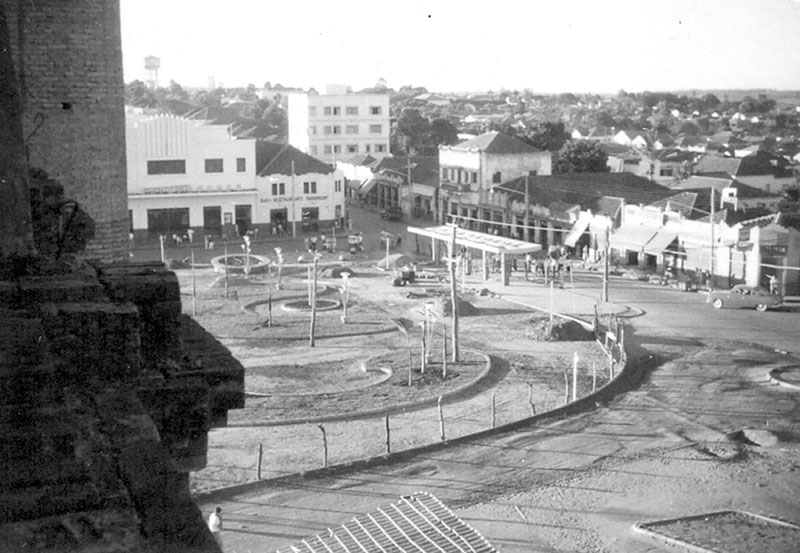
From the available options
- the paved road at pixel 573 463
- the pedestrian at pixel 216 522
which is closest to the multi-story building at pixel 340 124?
the paved road at pixel 573 463

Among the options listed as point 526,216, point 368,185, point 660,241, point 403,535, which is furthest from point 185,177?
point 403,535

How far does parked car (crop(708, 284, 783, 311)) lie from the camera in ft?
102

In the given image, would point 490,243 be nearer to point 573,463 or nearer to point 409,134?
point 573,463

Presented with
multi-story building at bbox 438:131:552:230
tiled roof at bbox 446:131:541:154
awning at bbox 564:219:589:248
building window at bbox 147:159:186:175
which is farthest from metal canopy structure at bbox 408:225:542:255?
tiled roof at bbox 446:131:541:154

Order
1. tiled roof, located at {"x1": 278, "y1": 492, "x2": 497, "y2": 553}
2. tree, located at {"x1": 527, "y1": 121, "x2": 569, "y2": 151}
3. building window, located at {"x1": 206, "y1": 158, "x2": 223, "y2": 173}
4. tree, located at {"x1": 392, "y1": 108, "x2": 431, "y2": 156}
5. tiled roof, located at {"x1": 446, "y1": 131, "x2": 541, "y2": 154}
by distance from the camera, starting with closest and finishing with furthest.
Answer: tiled roof, located at {"x1": 278, "y1": 492, "x2": 497, "y2": 553} < building window, located at {"x1": 206, "y1": 158, "x2": 223, "y2": 173} < tiled roof, located at {"x1": 446, "y1": 131, "x2": 541, "y2": 154} < tree, located at {"x1": 527, "y1": 121, "x2": 569, "y2": 151} < tree, located at {"x1": 392, "y1": 108, "x2": 431, "y2": 156}

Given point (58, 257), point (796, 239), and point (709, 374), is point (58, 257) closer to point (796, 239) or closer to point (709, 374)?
point (709, 374)

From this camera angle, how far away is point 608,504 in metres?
15.2

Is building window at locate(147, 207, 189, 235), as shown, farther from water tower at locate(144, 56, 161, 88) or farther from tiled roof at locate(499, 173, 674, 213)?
water tower at locate(144, 56, 161, 88)

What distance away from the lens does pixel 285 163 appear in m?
50.2

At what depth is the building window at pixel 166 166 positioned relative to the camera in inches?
1816

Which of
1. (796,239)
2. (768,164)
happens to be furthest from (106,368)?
(768,164)

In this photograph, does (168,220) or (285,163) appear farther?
(285,163)

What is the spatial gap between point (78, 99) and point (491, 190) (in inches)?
1593

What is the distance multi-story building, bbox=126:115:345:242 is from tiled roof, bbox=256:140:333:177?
0.05m
